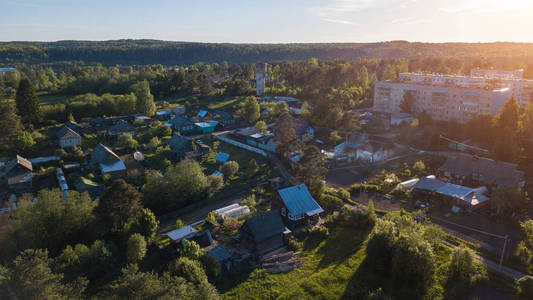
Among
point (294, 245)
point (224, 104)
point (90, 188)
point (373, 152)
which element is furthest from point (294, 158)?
point (224, 104)

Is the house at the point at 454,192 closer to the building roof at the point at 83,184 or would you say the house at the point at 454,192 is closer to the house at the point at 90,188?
the house at the point at 90,188

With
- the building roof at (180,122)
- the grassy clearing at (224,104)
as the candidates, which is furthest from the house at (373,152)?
the grassy clearing at (224,104)

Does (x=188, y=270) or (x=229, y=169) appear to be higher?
(x=229, y=169)

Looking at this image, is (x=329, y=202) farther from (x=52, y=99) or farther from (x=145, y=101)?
(x=52, y=99)

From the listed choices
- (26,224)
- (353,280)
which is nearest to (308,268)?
A: (353,280)

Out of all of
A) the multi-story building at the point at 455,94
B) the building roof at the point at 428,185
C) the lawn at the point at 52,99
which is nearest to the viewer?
the building roof at the point at 428,185

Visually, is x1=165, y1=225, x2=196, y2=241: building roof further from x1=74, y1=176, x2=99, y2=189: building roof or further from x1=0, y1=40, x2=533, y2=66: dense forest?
x1=0, y1=40, x2=533, y2=66: dense forest

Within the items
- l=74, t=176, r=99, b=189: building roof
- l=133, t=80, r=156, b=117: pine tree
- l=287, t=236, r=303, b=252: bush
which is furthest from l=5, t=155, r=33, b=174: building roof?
l=287, t=236, r=303, b=252: bush
